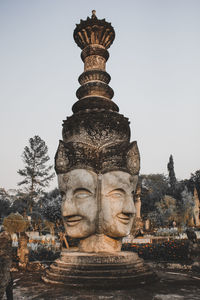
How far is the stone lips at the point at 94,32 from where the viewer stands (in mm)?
Answer: 6664

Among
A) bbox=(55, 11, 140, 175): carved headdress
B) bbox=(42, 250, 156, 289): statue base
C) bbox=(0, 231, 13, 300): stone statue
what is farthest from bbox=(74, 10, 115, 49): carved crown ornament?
bbox=(0, 231, 13, 300): stone statue

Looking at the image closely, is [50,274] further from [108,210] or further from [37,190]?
[37,190]

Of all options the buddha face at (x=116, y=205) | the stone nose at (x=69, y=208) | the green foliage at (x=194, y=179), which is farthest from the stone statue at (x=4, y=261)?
the green foliage at (x=194, y=179)

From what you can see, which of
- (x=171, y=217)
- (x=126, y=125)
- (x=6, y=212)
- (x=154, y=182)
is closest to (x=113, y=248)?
(x=126, y=125)

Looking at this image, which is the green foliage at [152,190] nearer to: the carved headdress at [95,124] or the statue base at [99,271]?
the carved headdress at [95,124]

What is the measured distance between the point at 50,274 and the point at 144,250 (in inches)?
225

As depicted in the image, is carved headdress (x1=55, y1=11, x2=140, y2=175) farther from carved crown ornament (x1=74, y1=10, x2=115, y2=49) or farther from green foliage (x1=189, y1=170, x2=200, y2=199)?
green foliage (x1=189, y1=170, x2=200, y2=199)

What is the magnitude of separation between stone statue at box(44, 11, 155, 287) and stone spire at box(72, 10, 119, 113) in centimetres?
76

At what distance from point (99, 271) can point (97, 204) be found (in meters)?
1.19

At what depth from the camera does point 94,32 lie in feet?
22.2

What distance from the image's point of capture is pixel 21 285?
13.3 ft

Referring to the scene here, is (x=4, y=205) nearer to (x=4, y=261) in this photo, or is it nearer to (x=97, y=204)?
(x=97, y=204)

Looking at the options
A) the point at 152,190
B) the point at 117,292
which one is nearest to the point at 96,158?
the point at 117,292

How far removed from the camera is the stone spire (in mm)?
6355
